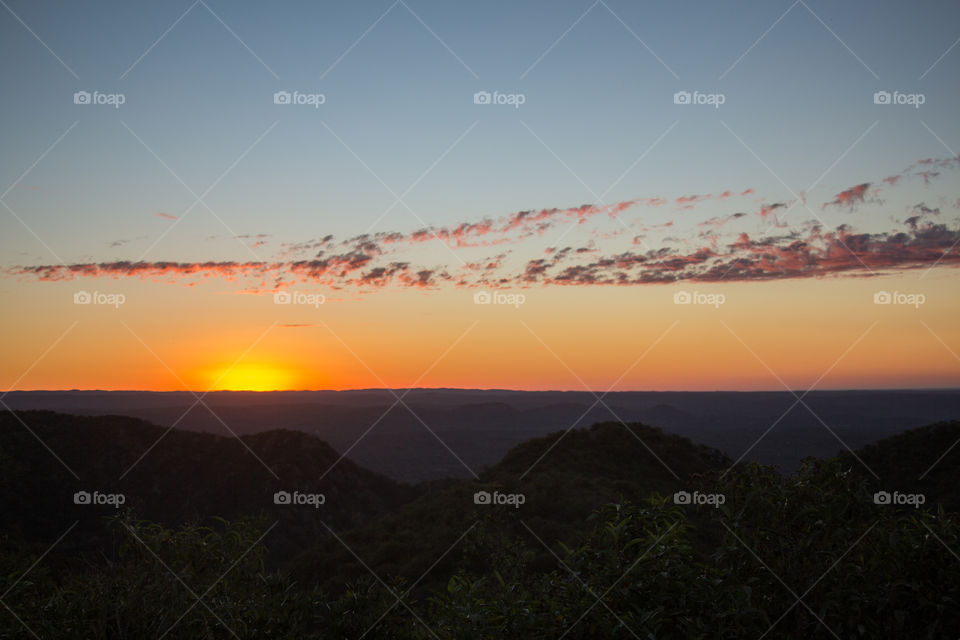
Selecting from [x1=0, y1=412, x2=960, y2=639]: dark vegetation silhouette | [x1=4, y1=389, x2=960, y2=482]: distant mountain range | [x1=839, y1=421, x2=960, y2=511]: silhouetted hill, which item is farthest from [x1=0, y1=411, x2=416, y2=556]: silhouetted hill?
[x1=839, y1=421, x2=960, y2=511]: silhouetted hill

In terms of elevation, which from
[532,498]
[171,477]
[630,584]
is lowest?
[630,584]

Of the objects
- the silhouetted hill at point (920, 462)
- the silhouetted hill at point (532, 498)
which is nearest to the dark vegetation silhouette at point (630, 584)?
the silhouetted hill at point (532, 498)

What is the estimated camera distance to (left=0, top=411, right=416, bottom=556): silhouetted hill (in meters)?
24.1

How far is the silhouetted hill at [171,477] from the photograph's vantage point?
79.0 ft

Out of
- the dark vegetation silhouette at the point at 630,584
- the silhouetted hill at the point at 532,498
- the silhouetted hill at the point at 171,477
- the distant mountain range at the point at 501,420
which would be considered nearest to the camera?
the dark vegetation silhouette at the point at 630,584

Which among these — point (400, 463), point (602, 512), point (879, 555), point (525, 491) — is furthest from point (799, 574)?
point (400, 463)

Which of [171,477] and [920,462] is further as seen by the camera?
[171,477]

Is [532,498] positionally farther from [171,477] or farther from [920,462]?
[171,477]

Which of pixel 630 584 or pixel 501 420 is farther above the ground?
pixel 501 420

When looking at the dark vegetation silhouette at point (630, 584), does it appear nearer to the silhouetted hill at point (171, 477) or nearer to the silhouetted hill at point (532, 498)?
the silhouetted hill at point (532, 498)

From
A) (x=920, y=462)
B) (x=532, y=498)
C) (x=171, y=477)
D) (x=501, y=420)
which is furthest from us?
(x=501, y=420)

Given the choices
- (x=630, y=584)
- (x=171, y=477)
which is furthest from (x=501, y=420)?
(x=630, y=584)

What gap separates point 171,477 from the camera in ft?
91.9

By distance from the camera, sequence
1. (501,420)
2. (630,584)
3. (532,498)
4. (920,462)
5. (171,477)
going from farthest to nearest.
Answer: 1. (501,420)
2. (171,477)
3. (920,462)
4. (532,498)
5. (630,584)
